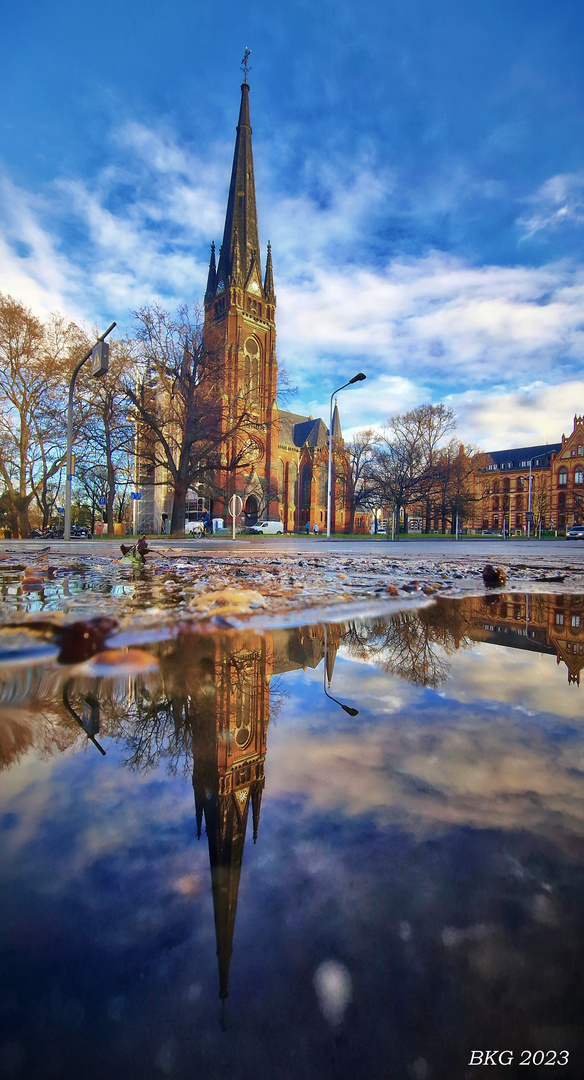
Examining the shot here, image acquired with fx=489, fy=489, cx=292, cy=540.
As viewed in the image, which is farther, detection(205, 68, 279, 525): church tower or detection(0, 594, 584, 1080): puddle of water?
detection(205, 68, 279, 525): church tower

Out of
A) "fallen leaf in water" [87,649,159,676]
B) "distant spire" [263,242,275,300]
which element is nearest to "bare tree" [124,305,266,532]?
"fallen leaf in water" [87,649,159,676]

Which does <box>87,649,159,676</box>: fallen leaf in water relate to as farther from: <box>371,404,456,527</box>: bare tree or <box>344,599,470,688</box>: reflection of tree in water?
<box>371,404,456,527</box>: bare tree

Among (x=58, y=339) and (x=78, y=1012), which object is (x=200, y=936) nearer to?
(x=78, y=1012)

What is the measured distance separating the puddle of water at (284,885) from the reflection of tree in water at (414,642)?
0.95 feet

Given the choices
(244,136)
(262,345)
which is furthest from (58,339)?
(244,136)

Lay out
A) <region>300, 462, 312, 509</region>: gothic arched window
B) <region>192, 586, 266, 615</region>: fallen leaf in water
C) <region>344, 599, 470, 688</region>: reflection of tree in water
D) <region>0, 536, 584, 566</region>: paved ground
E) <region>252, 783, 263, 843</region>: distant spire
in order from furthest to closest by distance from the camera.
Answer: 1. <region>300, 462, 312, 509</region>: gothic arched window
2. <region>0, 536, 584, 566</region>: paved ground
3. <region>192, 586, 266, 615</region>: fallen leaf in water
4. <region>344, 599, 470, 688</region>: reflection of tree in water
5. <region>252, 783, 263, 843</region>: distant spire

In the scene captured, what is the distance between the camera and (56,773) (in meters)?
0.78

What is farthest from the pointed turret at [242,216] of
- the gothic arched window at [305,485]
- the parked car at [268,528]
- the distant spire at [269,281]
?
the parked car at [268,528]

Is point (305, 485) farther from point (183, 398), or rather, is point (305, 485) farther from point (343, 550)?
point (343, 550)

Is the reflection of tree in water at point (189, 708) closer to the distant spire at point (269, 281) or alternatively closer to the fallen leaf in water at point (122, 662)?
the fallen leaf in water at point (122, 662)

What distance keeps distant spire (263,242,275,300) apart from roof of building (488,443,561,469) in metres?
49.4

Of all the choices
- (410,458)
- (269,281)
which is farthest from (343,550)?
(269,281)

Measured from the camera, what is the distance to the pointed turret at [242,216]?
47.0 meters

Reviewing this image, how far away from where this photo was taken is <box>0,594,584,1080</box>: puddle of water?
1.34ft
